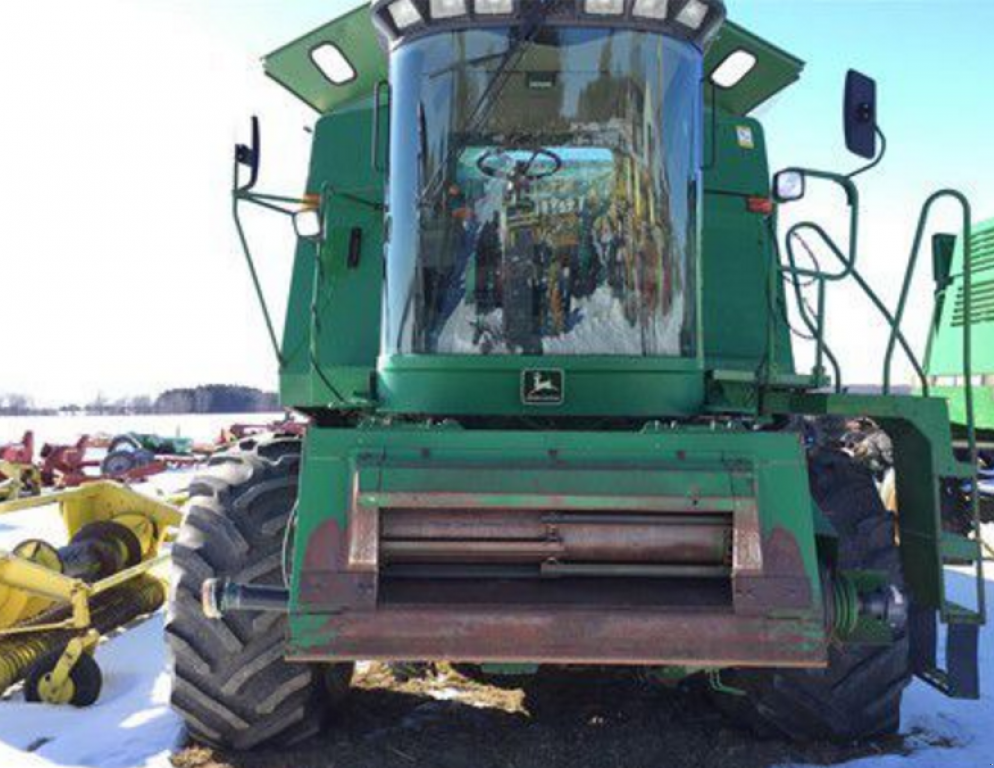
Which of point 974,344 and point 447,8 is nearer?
point 447,8

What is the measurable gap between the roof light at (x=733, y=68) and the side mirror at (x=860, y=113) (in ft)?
5.30

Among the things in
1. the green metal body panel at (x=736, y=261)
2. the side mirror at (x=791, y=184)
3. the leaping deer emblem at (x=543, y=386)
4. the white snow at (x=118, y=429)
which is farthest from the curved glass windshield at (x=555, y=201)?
the white snow at (x=118, y=429)

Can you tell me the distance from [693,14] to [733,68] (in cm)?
174

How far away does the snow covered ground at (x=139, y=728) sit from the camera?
4.02 metres

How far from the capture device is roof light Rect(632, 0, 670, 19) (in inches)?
150

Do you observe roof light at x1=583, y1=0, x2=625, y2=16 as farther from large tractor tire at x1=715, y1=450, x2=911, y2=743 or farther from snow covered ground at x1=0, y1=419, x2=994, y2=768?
snow covered ground at x1=0, y1=419, x2=994, y2=768

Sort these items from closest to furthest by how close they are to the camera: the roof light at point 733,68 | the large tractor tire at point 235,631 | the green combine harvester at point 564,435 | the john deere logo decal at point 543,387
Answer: the green combine harvester at point 564,435, the large tractor tire at point 235,631, the john deere logo decal at point 543,387, the roof light at point 733,68

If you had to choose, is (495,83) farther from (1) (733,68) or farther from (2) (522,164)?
(1) (733,68)

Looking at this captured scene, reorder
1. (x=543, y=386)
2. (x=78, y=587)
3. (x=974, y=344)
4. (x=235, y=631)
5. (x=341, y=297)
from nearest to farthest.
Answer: (x=235, y=631), (x=543, y=386), (x=341, y=297), (x=78, y=587), (x=974, y=344)

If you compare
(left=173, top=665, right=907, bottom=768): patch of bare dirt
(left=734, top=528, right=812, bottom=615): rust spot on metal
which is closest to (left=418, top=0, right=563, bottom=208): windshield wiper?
(left=734, top=528, right=812, bottom=615): rust spot on metal

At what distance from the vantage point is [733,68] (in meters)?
5.49

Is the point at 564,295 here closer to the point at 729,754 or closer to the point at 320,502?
the point at 320,502

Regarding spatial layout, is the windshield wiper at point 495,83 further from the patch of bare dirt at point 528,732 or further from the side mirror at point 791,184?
the patch of bare dirt at point 528,732

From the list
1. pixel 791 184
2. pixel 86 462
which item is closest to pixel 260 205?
pixel 791 184
